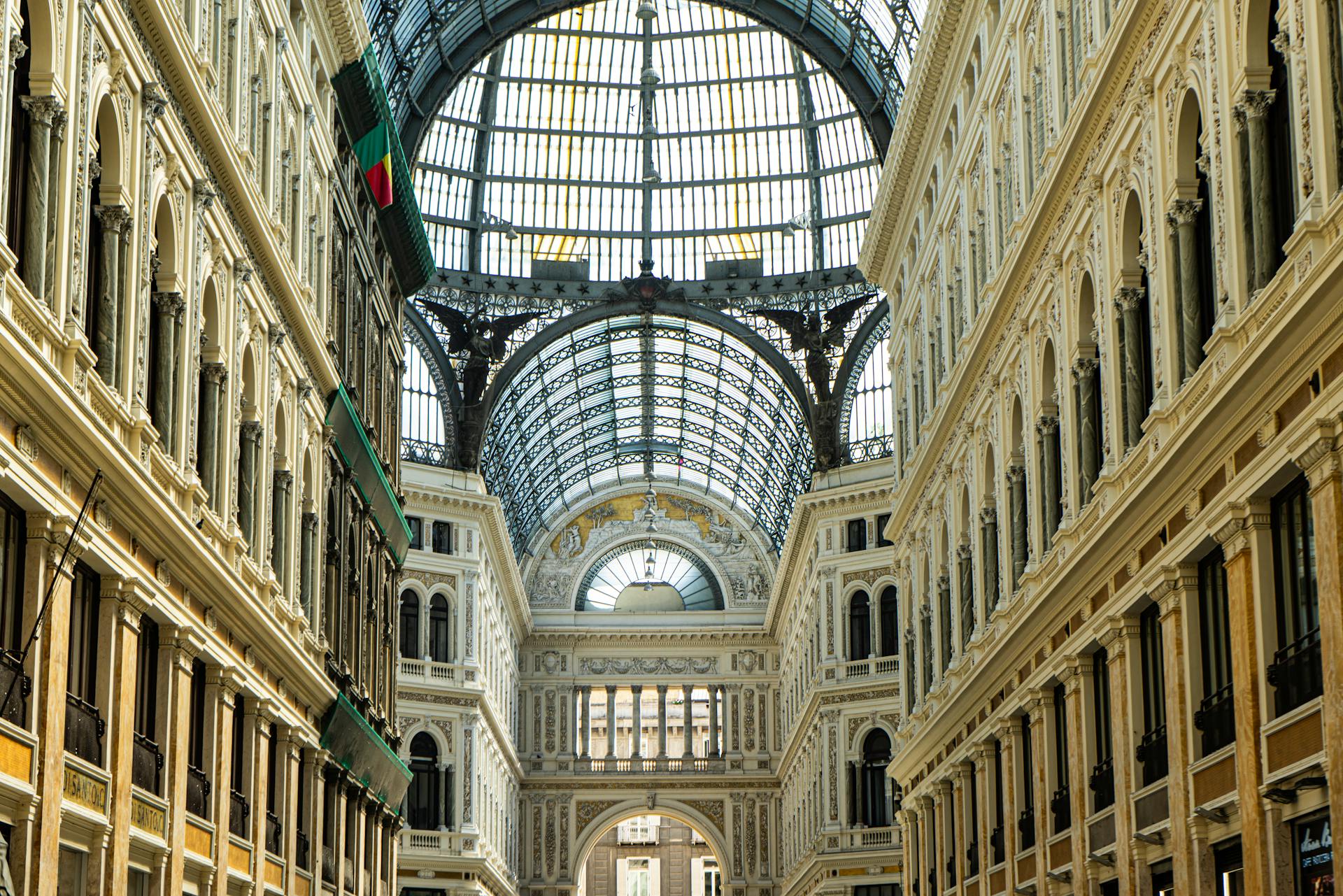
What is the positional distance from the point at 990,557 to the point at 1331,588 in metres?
19.1

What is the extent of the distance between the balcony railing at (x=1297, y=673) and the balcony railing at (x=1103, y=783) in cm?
717

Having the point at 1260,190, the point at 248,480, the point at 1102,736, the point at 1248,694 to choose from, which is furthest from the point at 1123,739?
the point at 248,480

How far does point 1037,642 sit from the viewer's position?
30.2m

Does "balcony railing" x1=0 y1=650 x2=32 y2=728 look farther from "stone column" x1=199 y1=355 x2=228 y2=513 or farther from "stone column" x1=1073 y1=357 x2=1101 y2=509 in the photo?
"stone column" x1=1073 y1=357 x2=1101 y2=509

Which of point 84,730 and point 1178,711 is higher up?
point 1178,711

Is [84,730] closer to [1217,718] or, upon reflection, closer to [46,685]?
[46,685]

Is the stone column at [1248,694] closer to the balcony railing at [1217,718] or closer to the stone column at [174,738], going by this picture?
the balcony railing at [1217,718]

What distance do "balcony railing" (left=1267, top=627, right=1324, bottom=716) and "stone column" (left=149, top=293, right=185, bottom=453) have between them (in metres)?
13.7

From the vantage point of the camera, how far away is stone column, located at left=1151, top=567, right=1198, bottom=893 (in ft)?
70.5

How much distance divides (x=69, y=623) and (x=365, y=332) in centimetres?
2212

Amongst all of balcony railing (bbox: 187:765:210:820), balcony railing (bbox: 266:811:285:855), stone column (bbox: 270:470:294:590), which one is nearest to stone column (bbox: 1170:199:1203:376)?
balcony railing (bbox: 187:765:210:820)

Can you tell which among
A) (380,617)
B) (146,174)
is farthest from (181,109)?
(380,617)

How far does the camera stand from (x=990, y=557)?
35.4m

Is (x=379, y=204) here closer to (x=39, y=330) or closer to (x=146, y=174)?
(x=146, y=174)
